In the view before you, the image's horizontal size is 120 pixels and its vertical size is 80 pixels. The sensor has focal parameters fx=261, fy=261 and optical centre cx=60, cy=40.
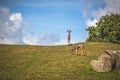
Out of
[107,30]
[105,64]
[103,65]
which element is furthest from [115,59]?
[107,30]

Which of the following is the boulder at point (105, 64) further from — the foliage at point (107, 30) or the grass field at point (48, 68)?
the foliage at point (107, 30)

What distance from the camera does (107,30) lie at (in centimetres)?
8594

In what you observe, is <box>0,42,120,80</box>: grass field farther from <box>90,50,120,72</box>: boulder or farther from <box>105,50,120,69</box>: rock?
<box>105,50,120,69</box>: rock

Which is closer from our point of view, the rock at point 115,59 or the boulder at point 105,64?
the boulder at point 105,64

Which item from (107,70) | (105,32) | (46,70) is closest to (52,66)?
(46,70)

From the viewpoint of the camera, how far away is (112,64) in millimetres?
36062

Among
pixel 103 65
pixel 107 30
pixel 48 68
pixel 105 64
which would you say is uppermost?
pixel 107 30

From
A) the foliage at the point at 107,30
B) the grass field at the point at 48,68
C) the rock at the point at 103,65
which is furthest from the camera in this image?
the foliage at the point at 107,30

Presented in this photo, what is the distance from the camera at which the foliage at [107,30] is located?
8438cm

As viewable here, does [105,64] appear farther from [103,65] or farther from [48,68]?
[48,68]

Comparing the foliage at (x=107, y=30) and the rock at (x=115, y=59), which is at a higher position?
the foliage at (x=107, y=30)

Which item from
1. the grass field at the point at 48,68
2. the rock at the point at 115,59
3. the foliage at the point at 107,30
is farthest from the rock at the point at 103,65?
the foliage at the point at 107,30

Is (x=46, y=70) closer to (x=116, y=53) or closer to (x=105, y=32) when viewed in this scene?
(x=116, y=53)

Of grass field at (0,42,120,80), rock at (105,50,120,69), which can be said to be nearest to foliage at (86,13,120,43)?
grass field at (0,42,120,80)
